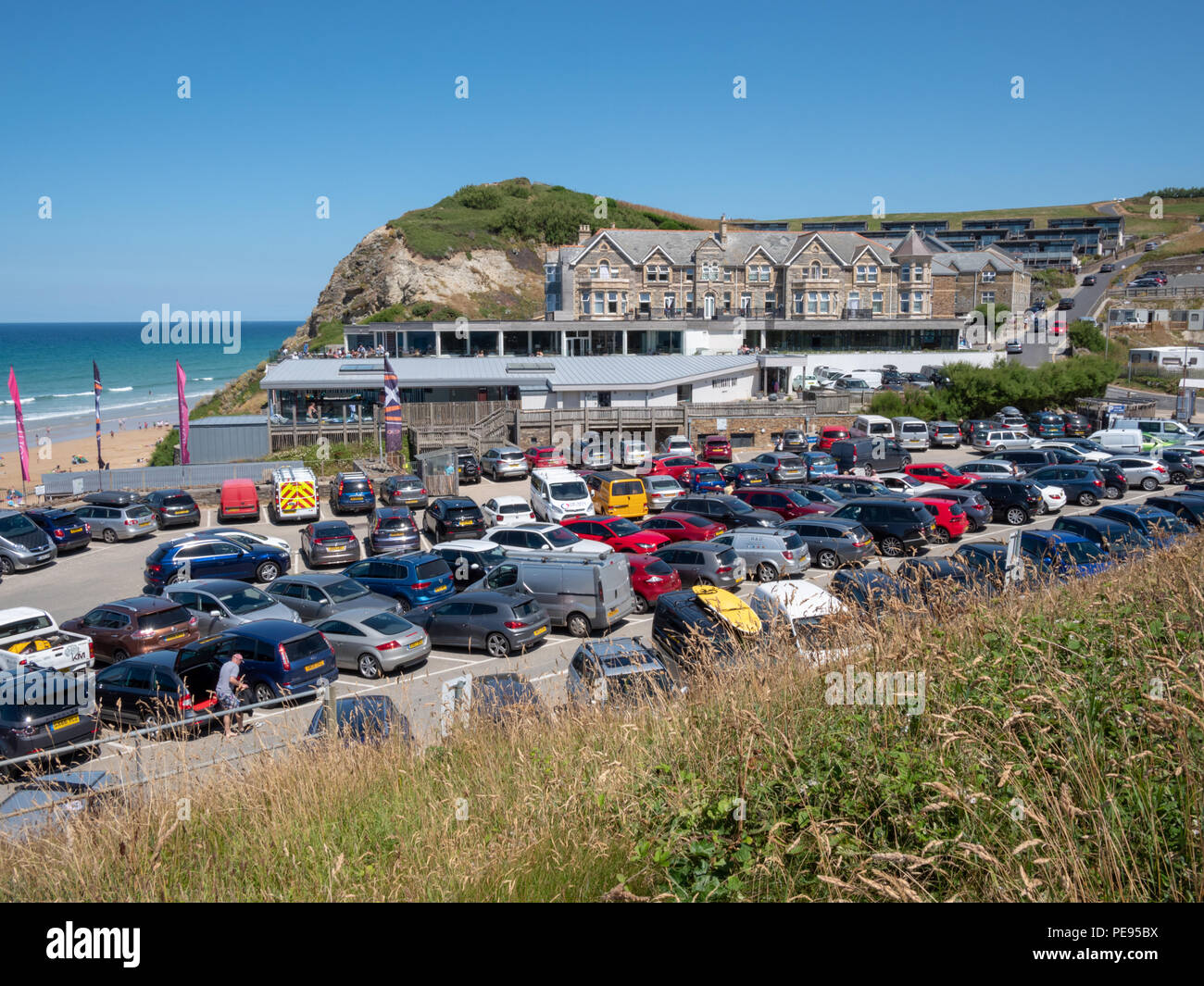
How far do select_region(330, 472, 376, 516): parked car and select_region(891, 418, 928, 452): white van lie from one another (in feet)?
85.9

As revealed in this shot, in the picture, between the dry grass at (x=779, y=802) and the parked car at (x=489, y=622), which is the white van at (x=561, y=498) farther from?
the dry grass at (x=779, y=802)

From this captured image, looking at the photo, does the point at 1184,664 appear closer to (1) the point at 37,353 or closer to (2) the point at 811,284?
(2) the point at 811,284

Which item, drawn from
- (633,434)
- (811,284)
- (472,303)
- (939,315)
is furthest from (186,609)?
(472,303)

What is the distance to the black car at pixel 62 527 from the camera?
94.4 ft

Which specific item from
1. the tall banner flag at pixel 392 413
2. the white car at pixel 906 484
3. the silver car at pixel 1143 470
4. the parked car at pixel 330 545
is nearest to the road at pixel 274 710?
the silver car at pixel 1143 470

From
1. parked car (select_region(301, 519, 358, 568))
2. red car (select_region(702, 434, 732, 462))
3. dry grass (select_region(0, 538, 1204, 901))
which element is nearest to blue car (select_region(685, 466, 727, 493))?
red car (select_region(702, 434, 732, 462))

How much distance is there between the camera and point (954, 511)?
25.9 metres

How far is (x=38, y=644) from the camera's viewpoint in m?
17.0

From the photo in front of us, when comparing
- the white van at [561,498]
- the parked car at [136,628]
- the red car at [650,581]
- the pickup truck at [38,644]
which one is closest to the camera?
the pickup truck at [38,644]

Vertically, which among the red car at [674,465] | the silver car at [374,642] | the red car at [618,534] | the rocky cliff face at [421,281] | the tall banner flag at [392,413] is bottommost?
the silver car at [374,642]

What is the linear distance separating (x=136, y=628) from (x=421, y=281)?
85.4 metres

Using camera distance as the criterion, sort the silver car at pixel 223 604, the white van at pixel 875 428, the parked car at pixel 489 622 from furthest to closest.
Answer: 1. the white van at pixel 875 428
2. the silver car at pixel 223 604
3. the parked car at pixel 489 622

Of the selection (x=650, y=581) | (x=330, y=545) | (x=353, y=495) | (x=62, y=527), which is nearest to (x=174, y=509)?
(x=62, y=527)

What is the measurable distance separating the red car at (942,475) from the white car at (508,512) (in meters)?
15.7
